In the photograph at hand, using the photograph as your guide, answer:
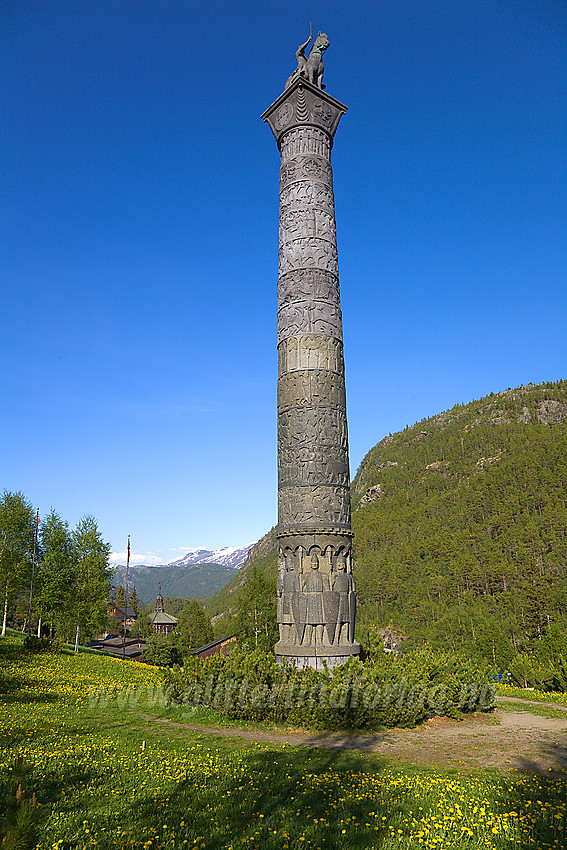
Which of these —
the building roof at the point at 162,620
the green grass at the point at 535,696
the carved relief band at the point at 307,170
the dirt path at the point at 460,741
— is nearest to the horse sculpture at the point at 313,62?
the carved relief band at the point at 307,170

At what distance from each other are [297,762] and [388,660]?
6504 millimetres

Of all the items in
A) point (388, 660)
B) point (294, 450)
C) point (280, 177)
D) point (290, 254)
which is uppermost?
point (280, 177)

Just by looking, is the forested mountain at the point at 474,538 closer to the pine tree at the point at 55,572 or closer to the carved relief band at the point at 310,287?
the pine tree at the point at 55,572

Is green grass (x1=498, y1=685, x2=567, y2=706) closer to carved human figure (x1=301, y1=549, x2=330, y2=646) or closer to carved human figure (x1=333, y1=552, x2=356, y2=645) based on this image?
carved human figure (x1=333, y1=552, x2=356, y2=645)

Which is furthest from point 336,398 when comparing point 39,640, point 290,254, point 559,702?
point 39,640

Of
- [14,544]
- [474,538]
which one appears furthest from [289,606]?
[474,538]

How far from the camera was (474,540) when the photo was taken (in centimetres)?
11706

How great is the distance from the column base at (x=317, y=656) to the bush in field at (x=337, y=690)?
504 millimetres

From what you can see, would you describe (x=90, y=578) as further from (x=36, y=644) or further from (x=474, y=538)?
(x=474, y=538)

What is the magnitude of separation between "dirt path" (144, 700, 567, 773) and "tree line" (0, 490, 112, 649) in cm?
1910

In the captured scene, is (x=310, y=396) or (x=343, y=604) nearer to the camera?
(x=343, y=604)

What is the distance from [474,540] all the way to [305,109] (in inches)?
4433

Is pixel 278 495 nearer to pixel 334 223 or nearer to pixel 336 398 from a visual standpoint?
pixel 336 398

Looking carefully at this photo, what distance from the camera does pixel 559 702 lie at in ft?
53.5
